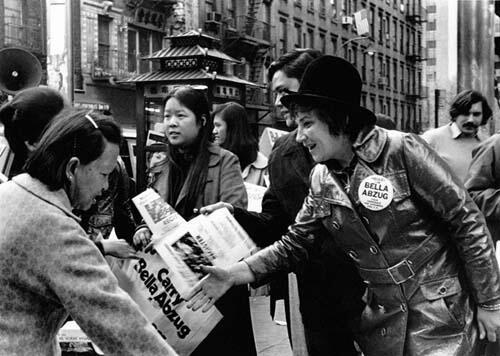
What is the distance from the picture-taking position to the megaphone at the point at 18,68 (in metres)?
13.9

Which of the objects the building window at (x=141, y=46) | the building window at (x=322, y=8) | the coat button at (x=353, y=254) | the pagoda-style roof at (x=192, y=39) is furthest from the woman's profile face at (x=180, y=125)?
the building window at (x=322, y=8)

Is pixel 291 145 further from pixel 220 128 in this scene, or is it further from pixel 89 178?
pixel 220 128

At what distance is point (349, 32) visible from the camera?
5262cm

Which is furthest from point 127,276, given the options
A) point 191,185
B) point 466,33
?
point 466,33

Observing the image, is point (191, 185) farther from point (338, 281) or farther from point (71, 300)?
point (71, 300)

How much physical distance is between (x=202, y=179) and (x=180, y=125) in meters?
0.33

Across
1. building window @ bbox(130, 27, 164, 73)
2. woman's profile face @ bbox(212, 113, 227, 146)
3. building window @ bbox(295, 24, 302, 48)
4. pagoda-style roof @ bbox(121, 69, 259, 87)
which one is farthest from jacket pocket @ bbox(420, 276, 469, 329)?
building window @ bbox(295, 24, 302, 48)

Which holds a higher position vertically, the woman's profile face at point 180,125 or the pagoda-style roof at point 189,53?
the pagoda-style roof at point 189,53

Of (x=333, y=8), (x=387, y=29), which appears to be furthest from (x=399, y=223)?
(x=387, y=29)

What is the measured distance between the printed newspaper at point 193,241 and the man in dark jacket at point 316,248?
0.39 m

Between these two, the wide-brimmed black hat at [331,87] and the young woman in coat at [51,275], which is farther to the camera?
the wide-brimmed black hat at [331,87]

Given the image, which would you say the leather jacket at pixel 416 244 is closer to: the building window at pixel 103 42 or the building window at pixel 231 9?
the building window at pixel 103 42

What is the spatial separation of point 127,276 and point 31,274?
1525 mm

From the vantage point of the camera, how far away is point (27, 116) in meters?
4.13
